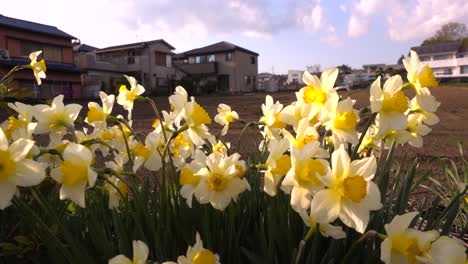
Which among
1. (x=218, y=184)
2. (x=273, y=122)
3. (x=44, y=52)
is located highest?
(x=44, y=52)

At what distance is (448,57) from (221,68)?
3670 centimetres

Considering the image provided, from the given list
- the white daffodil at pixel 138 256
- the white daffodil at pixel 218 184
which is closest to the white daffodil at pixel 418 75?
the white daffodil at pixel 218 184

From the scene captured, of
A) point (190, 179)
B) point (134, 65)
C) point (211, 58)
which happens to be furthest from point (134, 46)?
point (190, 179)

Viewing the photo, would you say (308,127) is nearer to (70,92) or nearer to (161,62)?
(70,92)

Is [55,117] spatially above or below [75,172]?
above

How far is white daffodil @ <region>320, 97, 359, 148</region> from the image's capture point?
927 millimetres

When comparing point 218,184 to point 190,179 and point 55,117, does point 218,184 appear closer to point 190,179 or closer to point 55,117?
point 190,179

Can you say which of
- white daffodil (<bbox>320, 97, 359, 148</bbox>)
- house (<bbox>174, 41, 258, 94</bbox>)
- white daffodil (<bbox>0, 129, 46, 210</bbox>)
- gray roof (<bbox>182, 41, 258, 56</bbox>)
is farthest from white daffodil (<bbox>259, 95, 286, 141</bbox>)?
gray roof (<bbox>182, 41, 258, 56</bbox>)

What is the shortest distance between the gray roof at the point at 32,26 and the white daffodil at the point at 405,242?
24859 mm

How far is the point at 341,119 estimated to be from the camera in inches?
36.8

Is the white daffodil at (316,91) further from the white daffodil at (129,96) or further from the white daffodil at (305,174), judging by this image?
the white daffodil at (129,96)

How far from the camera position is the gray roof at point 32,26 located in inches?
845

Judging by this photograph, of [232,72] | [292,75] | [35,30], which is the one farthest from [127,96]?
[292,75]

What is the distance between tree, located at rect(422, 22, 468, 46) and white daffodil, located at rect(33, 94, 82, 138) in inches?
2703
